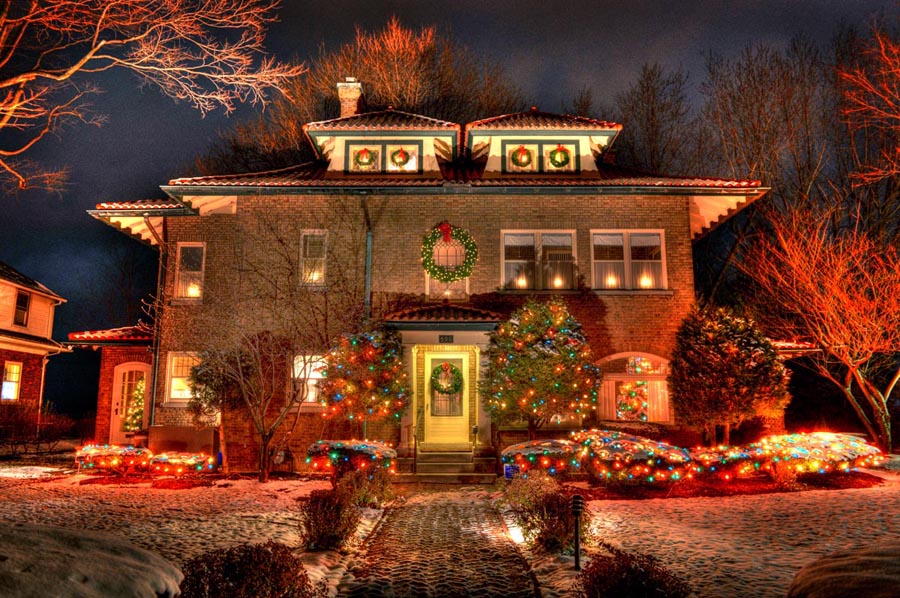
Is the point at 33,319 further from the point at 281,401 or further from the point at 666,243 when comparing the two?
the point at 666,243

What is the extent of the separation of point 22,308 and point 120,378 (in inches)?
468

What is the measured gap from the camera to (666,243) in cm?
1580

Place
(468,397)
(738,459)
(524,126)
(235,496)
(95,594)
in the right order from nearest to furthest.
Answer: (95,594), (235,496), (738,459), (468,397), (524,126)

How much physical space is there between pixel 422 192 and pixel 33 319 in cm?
2108

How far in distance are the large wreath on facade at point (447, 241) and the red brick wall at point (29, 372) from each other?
1876cm

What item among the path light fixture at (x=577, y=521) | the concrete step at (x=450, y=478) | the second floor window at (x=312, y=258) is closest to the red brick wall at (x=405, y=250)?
the second floor window at (x=312, y=258)

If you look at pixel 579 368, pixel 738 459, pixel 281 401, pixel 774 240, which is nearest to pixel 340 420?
pixel 281 401

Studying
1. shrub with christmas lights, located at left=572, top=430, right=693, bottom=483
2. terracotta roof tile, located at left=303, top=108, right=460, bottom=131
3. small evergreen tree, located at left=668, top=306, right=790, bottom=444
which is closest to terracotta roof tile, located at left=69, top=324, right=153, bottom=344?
terracotta roof tile, located at left=303, top=108, right=460, bottom=131

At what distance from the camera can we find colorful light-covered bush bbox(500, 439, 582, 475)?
12.1 meters

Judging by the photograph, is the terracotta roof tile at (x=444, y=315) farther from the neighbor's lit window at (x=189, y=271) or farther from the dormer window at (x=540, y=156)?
the neighbor's lit window at (x=189, y=271)

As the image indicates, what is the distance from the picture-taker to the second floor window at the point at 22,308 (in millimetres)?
25422

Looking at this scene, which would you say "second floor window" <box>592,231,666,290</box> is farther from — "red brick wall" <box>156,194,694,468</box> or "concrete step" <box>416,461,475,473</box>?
A: "concrete step" <box>416,461,475,473</box>

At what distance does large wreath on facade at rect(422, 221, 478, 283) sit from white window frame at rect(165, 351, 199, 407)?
6.44 m

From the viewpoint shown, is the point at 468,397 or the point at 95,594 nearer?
the point at 95,594
